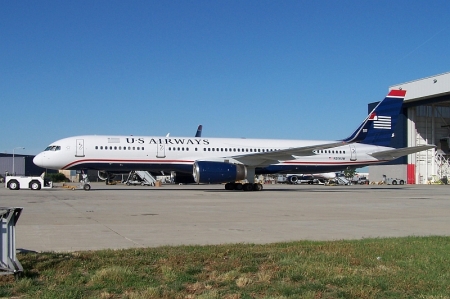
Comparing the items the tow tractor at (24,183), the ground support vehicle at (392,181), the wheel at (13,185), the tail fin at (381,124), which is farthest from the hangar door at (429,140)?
the wheel at (13,185)

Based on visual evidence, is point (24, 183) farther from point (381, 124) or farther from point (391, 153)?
point (381, 124)

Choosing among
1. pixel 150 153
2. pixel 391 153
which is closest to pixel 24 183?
pixel 150 153

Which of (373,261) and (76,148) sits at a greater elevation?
(76,148)

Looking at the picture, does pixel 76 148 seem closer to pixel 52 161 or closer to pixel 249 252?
pixel 52 161

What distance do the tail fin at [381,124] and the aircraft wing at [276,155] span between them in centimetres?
669

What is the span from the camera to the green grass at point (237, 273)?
5.57 meters

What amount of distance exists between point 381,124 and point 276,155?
11424mm

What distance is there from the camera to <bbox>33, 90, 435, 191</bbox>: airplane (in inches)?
1182

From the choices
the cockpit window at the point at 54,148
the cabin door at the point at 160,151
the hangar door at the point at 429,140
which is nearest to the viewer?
the cockpit window at the point at 54,148

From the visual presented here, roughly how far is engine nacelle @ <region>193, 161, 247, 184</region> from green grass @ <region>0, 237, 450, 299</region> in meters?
20.9

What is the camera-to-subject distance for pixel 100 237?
9.77m

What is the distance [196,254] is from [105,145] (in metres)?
24.0

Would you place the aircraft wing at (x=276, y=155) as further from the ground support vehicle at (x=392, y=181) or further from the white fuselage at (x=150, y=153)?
the ground support vehicle at (x=392, y=181)

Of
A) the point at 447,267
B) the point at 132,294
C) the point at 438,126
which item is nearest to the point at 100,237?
the point at 132,294
